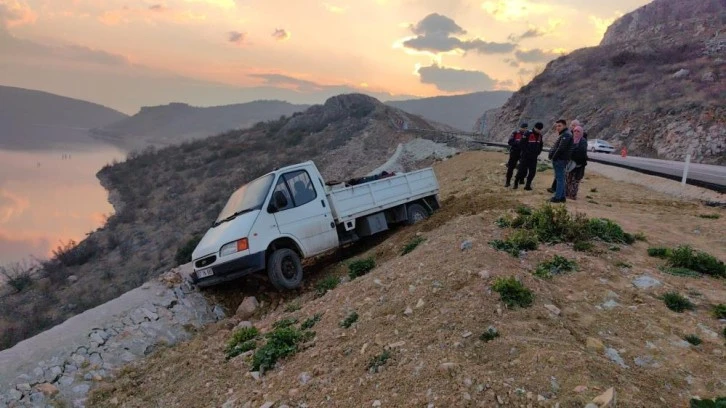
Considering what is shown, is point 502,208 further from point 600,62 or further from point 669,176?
point 600,62

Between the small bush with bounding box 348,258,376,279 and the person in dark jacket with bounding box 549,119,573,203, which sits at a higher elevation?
the person in dark jacket with bounding box 549,119,573,203

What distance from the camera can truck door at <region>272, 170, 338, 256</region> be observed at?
887 centimetres

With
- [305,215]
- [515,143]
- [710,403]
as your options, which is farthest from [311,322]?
[515,143]

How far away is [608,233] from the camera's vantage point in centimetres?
767

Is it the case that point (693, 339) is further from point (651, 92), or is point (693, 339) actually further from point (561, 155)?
point (651, 92)

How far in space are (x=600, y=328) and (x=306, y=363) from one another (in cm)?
319

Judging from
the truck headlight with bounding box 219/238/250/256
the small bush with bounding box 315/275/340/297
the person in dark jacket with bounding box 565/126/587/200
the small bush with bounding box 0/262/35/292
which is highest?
the person in dark jacket with bounding box 565/126/587/200

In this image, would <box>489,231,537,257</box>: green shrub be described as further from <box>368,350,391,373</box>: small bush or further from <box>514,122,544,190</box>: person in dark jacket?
<box>514,122,544,190</box>: person in dark jacket

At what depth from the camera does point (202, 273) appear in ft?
27.6

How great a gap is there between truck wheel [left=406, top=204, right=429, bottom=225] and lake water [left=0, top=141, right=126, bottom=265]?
31282 mm

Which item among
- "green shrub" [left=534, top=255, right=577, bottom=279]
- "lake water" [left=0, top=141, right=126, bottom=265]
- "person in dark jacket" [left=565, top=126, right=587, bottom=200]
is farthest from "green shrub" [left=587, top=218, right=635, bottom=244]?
"lake water" [left=0, top=141, right=126, bottom=265]

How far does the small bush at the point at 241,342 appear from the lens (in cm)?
618

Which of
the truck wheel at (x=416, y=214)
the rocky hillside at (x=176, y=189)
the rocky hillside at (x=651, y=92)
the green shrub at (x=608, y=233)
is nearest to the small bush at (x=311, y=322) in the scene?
the green shrub at (x=608, y=233)

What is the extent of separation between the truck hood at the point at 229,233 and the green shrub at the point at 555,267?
4.92 meters
